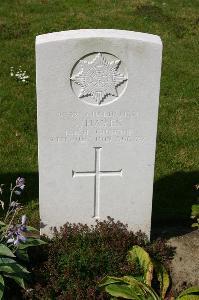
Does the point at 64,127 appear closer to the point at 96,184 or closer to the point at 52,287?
the point at 96,184

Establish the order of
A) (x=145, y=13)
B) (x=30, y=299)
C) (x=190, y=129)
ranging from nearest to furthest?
(x=30, y=299) < (x=190, y=129) < (x=145, y=13)

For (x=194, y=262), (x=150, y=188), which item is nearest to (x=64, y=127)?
(x=150, y=188)

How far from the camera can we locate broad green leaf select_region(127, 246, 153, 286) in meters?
5.32

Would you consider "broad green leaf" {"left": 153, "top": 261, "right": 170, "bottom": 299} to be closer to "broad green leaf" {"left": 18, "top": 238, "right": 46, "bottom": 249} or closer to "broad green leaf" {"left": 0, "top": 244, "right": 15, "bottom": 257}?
"broad green leaf" {"left": 18, "top": 238, "right": 46, "bottom": 249}

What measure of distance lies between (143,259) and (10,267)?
1.26m

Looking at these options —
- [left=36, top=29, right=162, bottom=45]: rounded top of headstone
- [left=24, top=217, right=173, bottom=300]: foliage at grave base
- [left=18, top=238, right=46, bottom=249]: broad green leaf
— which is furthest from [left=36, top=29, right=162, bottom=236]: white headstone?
[left=18, top=238, right=46, bottom=249]: broad green leaf

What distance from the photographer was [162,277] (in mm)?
5488

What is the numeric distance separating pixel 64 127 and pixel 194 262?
1.87m

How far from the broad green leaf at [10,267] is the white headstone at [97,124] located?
0.86 meters

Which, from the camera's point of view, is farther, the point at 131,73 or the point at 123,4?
the point at 123,4

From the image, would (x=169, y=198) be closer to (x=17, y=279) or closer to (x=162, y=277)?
(x=162, y=277)

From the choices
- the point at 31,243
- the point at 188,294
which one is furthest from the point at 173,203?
the point at 31,243

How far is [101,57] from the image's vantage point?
5.06 m

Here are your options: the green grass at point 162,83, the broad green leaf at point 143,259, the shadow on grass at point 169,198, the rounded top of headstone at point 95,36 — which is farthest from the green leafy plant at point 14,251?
the shadow on grass at point 169,198
